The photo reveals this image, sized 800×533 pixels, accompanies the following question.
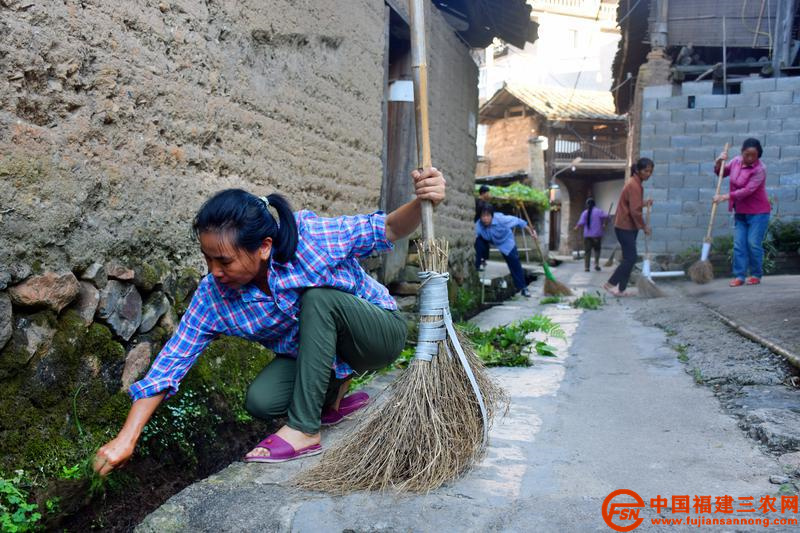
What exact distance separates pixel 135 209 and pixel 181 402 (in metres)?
0.72

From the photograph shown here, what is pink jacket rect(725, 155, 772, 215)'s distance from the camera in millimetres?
6622

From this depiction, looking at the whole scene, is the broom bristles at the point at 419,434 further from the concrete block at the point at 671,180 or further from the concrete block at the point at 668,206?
the concrete block at the point at 671,180

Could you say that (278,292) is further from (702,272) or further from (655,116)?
(655,116)

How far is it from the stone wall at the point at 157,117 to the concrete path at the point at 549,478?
0.93 metres

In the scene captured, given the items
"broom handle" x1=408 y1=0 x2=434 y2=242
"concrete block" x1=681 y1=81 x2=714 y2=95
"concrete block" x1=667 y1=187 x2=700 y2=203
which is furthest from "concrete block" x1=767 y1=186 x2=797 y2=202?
"broom handle" x1=408 y1=0 x2=434 y2=242

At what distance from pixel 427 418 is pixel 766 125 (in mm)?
8648

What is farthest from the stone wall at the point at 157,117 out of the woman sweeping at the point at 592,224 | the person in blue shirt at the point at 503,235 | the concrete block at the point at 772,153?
the woman sweeping at the point at 592,224

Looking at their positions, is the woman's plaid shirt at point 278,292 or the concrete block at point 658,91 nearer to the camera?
the woman's plaid shirt at point 278,292

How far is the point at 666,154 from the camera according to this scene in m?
9.08

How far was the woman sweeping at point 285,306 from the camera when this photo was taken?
189cm

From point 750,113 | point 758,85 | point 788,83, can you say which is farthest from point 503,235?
point 788,83

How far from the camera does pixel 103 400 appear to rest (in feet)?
6.92

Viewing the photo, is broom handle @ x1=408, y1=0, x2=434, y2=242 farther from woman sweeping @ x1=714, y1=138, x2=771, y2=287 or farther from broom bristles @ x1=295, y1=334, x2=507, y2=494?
woman sweeping @ x1=714, y1=138, x2=771, y2=287

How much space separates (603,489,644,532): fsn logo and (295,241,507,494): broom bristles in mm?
445
